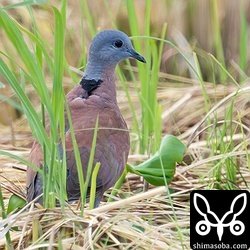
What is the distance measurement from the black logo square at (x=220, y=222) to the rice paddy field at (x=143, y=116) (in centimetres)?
6

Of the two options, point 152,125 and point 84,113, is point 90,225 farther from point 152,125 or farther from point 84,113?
point 152,125

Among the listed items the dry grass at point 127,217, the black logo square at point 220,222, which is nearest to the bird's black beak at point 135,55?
the dry grass at point 127,217

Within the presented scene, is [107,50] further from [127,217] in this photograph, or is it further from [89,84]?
[127,217]

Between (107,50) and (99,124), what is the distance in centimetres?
54

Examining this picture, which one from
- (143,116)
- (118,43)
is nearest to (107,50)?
(118,43)

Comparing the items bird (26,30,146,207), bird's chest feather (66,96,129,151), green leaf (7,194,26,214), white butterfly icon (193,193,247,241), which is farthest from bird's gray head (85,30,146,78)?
white butterfly icon (193,193,247,241)

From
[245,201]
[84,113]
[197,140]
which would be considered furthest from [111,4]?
[245,201]

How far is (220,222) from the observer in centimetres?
278

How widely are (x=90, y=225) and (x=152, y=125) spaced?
4.25 feet

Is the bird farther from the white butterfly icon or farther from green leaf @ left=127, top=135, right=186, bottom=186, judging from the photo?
the white butterfly icon

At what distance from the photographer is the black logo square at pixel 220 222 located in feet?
9.00

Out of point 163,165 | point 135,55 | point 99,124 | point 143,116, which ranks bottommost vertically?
point 163,165

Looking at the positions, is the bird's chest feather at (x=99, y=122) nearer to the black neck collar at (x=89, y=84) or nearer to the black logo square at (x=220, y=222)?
the black neck collar at (x=89, y=84)

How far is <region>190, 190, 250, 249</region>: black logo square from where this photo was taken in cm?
274
